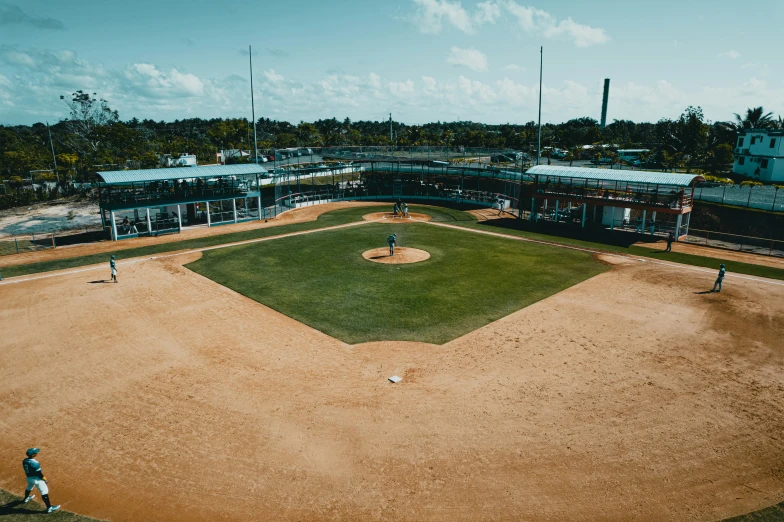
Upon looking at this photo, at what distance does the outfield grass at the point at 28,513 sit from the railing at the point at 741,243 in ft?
151

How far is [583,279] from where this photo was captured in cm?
3247

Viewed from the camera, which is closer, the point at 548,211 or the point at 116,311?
the point at 116,311

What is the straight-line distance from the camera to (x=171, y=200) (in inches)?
1880

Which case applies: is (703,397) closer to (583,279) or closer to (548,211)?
(583,279)

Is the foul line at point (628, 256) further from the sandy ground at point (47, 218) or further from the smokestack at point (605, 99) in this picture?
the smokestack at point (605, 99)

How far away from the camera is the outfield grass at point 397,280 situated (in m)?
25.4

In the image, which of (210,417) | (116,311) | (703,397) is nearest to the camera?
(210,417)

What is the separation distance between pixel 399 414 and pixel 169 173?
4029 centimetres

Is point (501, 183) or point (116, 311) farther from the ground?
point (501, 183)

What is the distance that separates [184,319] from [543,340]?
64.8 ft

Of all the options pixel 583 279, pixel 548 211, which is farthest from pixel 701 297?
pixel 548 211

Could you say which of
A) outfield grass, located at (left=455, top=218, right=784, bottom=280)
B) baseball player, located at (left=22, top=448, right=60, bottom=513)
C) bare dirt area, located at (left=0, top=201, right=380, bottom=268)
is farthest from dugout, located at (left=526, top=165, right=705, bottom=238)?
baseball player, located at (left=22, top=448, right=60, bottom=513)

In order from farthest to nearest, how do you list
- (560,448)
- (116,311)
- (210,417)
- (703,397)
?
(116,311) < (703,397) < (210,417) < (560,448)

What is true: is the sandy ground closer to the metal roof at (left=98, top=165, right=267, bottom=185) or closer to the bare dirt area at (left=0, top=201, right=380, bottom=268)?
the bare dirt area at (left=0, top=201, right=380, bottom=268)
